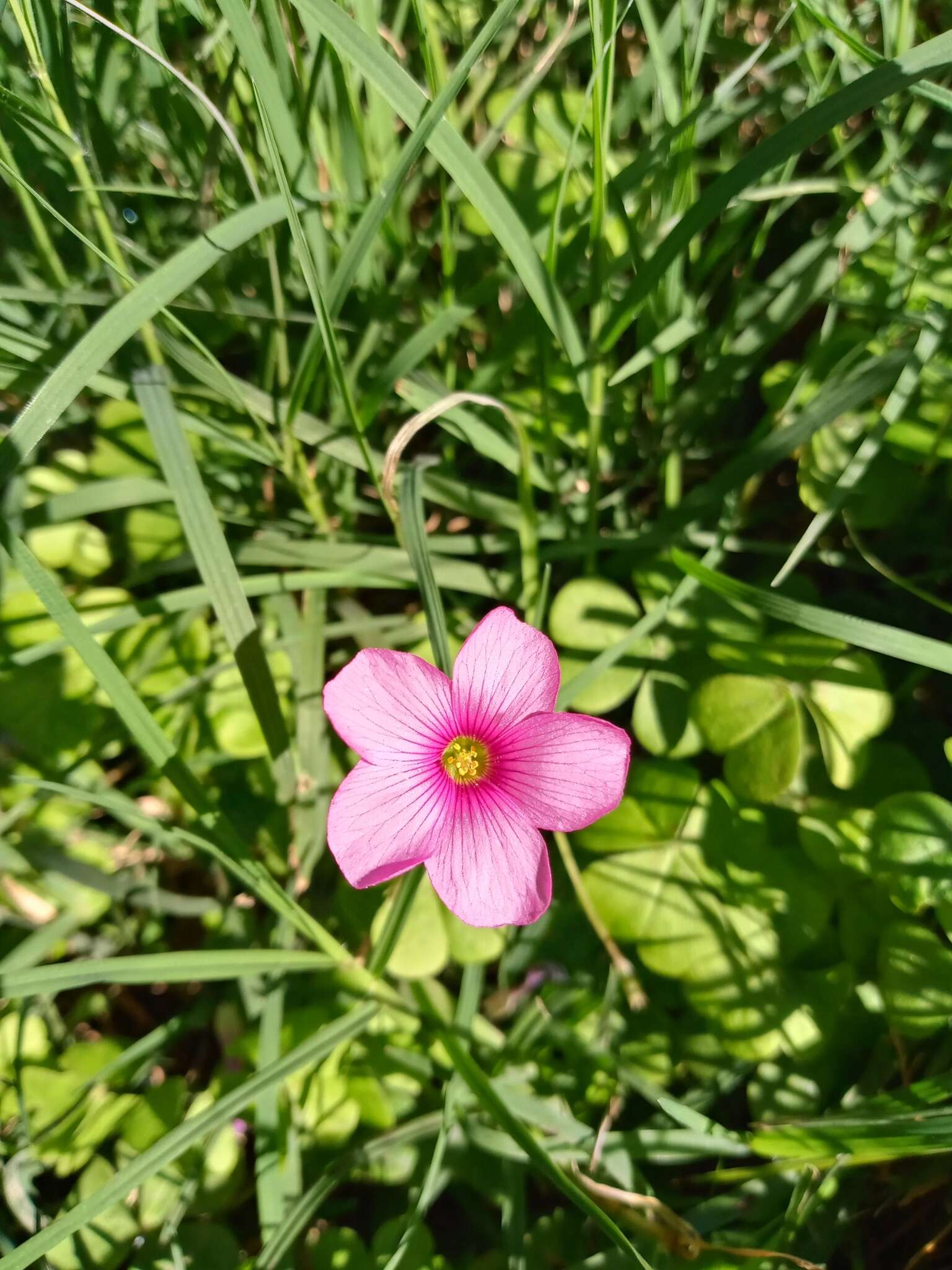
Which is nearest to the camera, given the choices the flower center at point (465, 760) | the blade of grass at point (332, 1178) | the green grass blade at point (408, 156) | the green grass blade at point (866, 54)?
the green grass blade at point (408, 156)

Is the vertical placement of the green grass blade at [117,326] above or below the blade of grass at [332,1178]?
above

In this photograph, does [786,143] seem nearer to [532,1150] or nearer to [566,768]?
[566,768]

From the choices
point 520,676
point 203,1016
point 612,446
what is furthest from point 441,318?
point 203,1016

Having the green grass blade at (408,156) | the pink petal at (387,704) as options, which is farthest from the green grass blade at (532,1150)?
the green grass blade at (408,156)

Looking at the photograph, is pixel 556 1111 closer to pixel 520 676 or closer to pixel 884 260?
pixel 520 676

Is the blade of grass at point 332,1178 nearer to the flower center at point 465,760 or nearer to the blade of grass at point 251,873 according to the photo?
the blade of grass at point 251,873

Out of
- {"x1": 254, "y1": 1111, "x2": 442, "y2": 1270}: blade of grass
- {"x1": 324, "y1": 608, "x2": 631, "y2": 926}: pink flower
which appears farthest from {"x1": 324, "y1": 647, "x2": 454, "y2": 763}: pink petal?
{"x1": 254, "y1": 1111, "x2": 442, "y2": 1270}: blade of grass

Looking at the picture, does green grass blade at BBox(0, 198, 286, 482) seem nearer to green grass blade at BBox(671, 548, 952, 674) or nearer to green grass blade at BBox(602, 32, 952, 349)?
green grass blade at BBox(602, 32, 952, 349)
